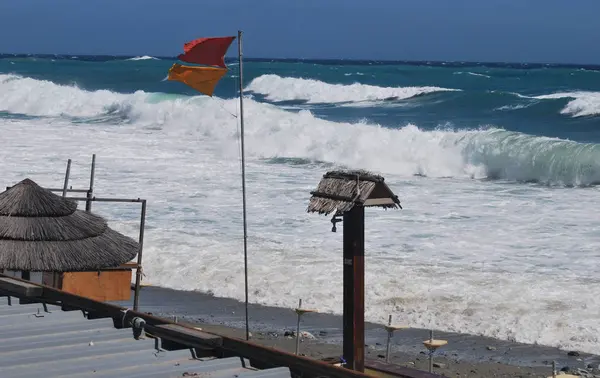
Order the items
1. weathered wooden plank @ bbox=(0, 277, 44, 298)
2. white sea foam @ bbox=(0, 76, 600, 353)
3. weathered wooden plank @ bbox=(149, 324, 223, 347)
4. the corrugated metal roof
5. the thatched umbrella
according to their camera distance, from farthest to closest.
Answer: white sea foam @ bbox=(0, 76, 600, 353), the thatched umbrella, weathered wooden plank @ bbox=(0, 277, 44, 298), weathered wooden plank @ bbox=(149, 324, 223, 347), the corrugated metal roof

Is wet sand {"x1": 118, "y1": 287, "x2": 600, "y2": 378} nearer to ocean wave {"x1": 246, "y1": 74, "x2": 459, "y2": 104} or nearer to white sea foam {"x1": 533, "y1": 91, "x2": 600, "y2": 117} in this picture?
white sea foam {"x1": 533, "y1": 91, "x2": 600, "y2": 117}

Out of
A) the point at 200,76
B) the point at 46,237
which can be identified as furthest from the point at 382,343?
the point at 46,237

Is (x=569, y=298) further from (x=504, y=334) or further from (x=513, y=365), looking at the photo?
(x=513, y=365)

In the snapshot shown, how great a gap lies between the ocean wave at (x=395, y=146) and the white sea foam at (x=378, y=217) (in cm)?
7

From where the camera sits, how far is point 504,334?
12.9 meters

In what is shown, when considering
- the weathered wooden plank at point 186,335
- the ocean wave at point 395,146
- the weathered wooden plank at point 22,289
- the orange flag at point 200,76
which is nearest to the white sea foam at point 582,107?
the ocean wave at point 395,146

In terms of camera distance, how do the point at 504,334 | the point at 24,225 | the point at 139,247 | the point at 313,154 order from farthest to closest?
the point at 313,154, the point at 504,334, the point at 139,247, the point at 24,225

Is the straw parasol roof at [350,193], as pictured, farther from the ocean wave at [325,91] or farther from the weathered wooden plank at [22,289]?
the ocean wave at [325,91]

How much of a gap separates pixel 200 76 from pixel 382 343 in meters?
3.91

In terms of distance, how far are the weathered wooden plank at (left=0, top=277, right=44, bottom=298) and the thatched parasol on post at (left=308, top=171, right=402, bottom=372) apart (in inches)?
85.0

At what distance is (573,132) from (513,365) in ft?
112

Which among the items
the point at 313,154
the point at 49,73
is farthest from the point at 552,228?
the point at 49,73

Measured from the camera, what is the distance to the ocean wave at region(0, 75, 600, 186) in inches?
1188

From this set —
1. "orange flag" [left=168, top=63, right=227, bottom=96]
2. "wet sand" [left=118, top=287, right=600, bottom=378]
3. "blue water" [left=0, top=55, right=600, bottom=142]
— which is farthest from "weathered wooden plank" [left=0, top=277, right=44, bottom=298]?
"blue water" [left=0, top=55, right=600, bottom=142]
